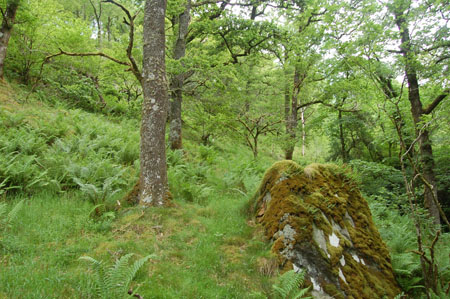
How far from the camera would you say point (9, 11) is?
894cm

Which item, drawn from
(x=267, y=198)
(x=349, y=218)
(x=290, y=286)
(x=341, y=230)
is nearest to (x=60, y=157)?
(x=267, y=198)

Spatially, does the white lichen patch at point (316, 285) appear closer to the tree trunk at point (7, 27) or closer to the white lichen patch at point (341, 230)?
the white lichen patch at point (341, 230)

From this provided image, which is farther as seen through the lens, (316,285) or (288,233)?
(288,233)

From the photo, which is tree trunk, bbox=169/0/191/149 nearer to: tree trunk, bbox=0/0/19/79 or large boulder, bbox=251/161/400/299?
large boulder, bbox=251/161/400/299

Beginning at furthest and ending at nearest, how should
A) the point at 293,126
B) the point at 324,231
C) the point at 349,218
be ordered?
the point at 293,126 → the point at 349,218 → the point at 324,231

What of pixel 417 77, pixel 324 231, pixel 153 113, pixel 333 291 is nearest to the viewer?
pixel 333 291

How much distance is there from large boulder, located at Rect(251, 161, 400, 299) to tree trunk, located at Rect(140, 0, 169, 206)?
188 centimetres

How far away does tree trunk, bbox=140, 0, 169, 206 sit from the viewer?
4.30 meters

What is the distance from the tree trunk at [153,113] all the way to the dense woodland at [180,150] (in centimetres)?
3

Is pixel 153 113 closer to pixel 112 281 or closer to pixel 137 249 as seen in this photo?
pixel 137 249

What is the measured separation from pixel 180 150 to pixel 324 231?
5.40 meters

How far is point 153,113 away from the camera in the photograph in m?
4.37

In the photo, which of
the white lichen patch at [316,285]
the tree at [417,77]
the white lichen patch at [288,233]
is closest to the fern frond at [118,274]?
the white lichen patch at [288,233]

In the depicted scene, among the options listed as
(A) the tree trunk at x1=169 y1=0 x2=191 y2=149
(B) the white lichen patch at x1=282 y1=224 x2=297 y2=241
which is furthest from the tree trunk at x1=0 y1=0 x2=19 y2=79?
(B) the white lichen patch at x1=282 y1=224 x2=297 y2=241
